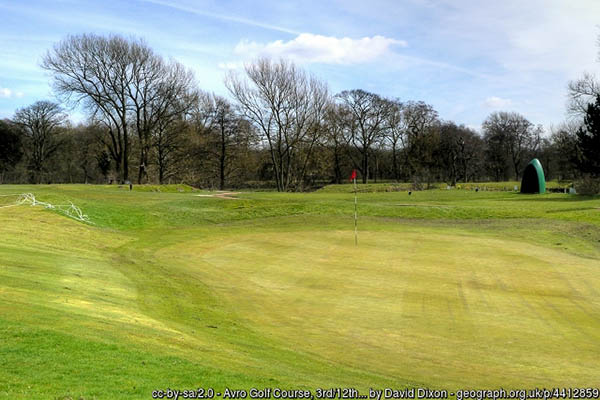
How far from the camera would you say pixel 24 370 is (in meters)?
7.08

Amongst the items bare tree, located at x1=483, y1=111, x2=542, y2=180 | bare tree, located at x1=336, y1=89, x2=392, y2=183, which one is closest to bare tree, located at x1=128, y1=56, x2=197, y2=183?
bare tree, located at x1=336, y1=89, x2=392, y2=183

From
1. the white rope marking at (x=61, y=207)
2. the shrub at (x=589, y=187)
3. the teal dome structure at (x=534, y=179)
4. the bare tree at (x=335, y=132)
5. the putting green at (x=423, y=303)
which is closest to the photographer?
the putting green at (x=423, y=303)

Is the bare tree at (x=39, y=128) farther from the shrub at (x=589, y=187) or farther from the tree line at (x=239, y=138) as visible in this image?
the shrub at (x=589, y=187)

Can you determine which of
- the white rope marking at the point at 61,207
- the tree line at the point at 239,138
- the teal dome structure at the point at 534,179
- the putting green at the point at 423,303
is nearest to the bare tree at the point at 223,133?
the tree line at the point at 239,138

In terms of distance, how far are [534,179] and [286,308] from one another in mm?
55423

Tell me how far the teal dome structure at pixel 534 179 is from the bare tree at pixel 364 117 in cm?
3291

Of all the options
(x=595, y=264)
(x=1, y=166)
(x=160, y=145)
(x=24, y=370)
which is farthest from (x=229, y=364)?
(x=1, y=166)

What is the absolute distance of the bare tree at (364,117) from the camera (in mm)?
91000

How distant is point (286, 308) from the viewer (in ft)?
46.7

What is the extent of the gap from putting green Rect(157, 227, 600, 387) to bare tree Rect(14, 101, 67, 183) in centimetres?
7005

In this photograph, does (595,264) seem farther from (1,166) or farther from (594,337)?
(1,166)

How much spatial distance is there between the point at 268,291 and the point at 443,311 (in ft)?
17.0

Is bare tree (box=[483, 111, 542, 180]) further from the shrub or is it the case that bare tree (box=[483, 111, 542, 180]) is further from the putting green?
the putting green

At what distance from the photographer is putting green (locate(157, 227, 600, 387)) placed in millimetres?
10242
